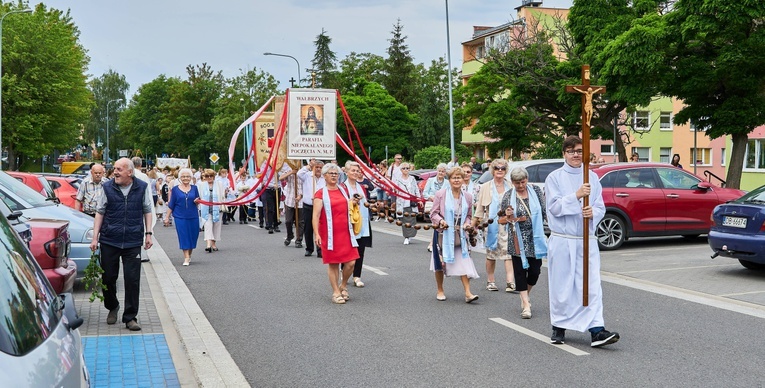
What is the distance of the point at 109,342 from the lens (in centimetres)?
779

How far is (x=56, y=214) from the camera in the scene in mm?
11477

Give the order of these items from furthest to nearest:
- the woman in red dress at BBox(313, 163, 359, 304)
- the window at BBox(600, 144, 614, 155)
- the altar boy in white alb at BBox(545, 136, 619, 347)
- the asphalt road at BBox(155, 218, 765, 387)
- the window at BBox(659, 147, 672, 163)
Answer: the window at BBox(600, 144, 614, 155), the window at BBox(659, 147, 672, 163), the woman in red dress at BBox(313, 163, 359, 304), the altar boy in white alb at BBox(545, 136, 619, 347), the asphalt road at BBox(155, 218, 765, 387)

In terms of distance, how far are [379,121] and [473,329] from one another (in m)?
68.6

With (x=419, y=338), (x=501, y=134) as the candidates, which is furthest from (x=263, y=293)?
(x=501, y=134)

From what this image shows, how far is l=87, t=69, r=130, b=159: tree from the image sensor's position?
131 metres

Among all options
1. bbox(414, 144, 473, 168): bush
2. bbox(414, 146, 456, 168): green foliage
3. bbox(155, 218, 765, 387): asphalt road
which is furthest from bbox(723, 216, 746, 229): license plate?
bbox(414, 146, 456, 168): green foliage

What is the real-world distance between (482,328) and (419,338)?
0.80 m

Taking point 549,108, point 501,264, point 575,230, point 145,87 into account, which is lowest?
point 501,264

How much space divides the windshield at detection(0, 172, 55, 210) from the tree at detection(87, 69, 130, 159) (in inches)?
4819

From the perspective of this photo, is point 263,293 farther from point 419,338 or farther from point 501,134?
point 501,134

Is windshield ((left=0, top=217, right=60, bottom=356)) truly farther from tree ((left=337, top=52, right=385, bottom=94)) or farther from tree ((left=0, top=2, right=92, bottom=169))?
tree ((left=337, top=52, right=385, bottom=94))

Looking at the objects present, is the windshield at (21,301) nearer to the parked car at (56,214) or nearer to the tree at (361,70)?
the parked car at (56,214)

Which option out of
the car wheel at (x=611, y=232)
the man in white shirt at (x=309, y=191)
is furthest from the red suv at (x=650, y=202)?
the man in white shirt at (x=309, y=191)

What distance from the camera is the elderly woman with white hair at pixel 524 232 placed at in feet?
29.7
